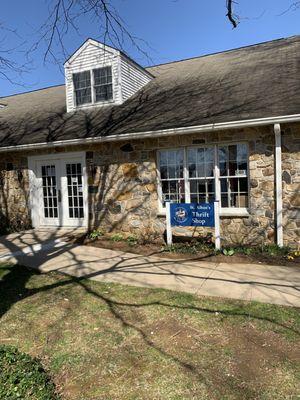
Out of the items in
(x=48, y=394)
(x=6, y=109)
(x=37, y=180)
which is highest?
(x=6, y=109)

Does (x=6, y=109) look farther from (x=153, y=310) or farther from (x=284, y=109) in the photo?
(x=153, y=310)

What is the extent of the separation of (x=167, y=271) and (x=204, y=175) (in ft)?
10.6

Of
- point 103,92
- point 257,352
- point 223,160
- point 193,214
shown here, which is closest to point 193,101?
point 223,160

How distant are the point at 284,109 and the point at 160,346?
234 inches

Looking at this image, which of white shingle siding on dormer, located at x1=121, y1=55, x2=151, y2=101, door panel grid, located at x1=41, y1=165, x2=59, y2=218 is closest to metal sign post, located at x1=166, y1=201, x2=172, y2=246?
door panel grid, located at x1=41, y1=165, x2=59, y2=218

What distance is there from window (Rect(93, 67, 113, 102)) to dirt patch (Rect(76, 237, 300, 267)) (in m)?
5.26

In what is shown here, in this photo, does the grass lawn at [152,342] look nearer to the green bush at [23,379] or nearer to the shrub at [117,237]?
the green bush at [23,379]

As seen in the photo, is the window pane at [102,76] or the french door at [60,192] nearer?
the french door at [60,192]

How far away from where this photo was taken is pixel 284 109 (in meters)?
7.87

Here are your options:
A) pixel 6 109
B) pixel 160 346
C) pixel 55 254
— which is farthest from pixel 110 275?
pixel 6 109

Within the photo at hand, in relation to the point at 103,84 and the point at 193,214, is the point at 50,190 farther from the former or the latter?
the point at 193,214

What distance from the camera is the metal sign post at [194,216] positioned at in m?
8.18

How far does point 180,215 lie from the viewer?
28.1 ft

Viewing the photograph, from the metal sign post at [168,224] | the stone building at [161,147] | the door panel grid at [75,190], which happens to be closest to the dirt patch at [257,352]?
the stone building at [161,147]
